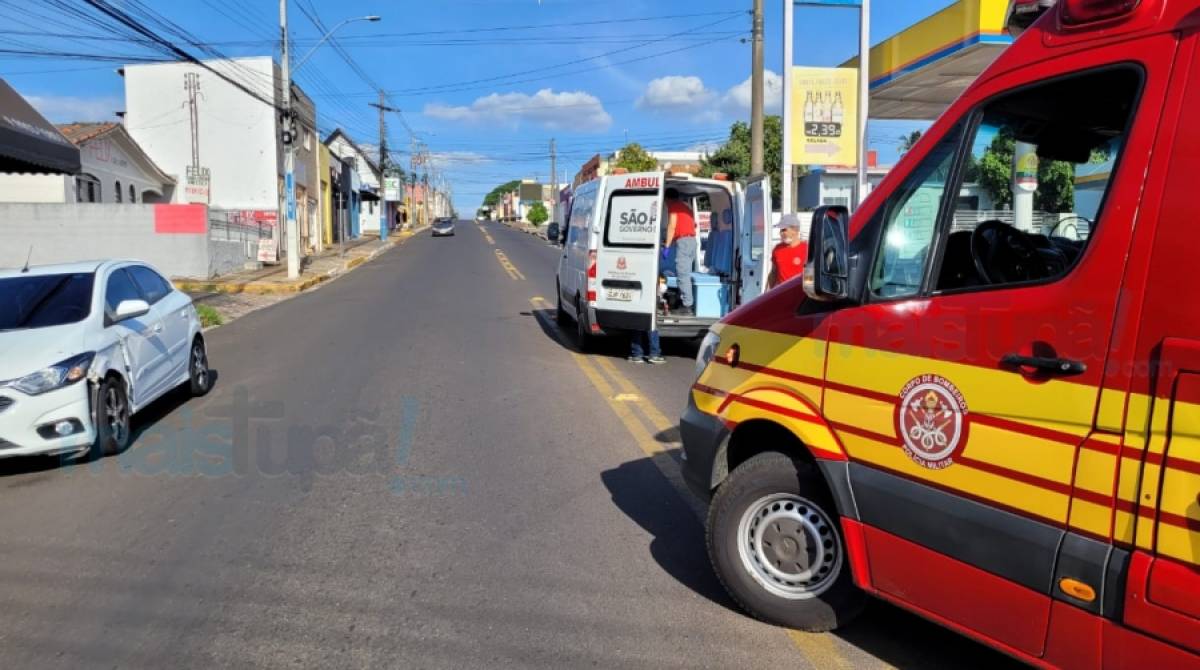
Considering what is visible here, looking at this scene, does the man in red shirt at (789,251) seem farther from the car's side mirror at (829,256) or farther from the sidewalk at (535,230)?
the sidewalk at (535,230)

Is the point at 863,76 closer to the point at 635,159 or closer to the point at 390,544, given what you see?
the point at 390,544

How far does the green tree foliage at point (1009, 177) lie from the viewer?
3154mm

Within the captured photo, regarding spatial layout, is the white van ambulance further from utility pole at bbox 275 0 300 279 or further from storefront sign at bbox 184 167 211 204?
storefront sign at bbox 184 167 211 204

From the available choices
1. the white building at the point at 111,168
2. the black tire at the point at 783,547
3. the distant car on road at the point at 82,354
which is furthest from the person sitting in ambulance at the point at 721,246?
the white building at the point at 111,168

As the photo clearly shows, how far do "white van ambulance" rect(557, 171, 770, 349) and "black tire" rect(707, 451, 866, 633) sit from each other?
576cm

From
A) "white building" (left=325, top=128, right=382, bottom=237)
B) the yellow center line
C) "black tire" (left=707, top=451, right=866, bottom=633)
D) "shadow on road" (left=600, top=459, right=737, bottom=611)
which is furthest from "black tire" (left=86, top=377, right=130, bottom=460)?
"white building" (left=325, top=128, right=382, bottom=237)

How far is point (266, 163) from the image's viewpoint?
37.6 m

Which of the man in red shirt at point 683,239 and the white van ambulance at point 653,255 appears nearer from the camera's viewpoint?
the white van ambulance at point 653,255

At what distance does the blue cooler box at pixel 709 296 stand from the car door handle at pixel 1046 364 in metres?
8.12

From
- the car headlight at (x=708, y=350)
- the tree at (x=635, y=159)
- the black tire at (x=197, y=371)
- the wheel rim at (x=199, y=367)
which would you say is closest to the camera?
the car headlight at (x=708, y=350)

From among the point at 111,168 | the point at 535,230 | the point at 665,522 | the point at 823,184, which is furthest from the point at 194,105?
the point at 535,230

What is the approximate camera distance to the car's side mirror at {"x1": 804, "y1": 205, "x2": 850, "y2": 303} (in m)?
3.29

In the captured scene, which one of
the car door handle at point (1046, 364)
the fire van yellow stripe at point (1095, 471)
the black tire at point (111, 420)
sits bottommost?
the black tire at point (111, 420)

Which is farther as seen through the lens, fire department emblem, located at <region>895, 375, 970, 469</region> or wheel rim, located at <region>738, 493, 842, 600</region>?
wheel rim, located at <region>738, 493, 842, 600</region>
